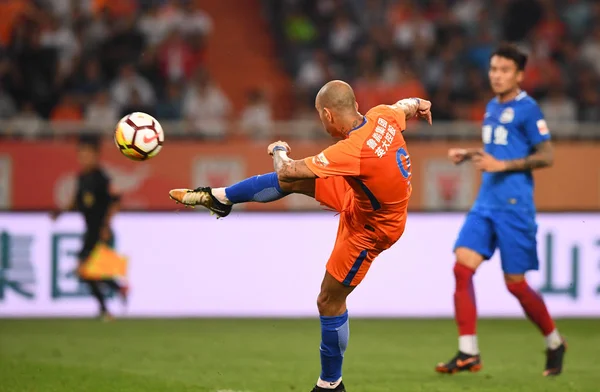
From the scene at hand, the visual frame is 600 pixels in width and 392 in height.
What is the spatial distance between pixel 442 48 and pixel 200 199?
1013 cm

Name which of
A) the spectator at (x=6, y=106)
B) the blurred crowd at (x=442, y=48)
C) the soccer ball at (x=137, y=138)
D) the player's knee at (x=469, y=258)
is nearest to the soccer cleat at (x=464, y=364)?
the player's knee at (x=469, y=258)

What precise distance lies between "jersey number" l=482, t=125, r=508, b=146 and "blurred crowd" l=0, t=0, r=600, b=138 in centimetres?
658

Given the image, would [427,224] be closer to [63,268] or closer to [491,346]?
[491,346]

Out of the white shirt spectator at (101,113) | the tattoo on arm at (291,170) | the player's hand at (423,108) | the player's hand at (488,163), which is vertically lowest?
the tattoo on arm at (291,170)

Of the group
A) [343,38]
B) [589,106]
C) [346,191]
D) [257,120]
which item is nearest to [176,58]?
[257,120]

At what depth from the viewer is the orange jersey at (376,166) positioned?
→ 628 centimetres

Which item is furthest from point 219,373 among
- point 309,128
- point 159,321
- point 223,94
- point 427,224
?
point 223,94

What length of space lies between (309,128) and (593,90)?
4320 mm

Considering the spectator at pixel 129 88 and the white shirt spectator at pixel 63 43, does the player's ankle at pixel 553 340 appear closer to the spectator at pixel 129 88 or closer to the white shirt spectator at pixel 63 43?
the spectator at pixel 129 88

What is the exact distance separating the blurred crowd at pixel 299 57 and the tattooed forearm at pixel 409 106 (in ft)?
24.9

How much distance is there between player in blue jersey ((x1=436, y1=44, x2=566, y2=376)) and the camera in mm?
8094

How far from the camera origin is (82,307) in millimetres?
12102

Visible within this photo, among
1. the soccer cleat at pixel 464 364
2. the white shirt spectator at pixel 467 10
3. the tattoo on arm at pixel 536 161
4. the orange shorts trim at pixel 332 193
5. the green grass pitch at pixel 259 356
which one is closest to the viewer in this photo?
the orange shorts trim at pixel 332 193

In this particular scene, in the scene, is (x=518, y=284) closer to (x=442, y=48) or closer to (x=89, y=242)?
(x=89, y=242)
